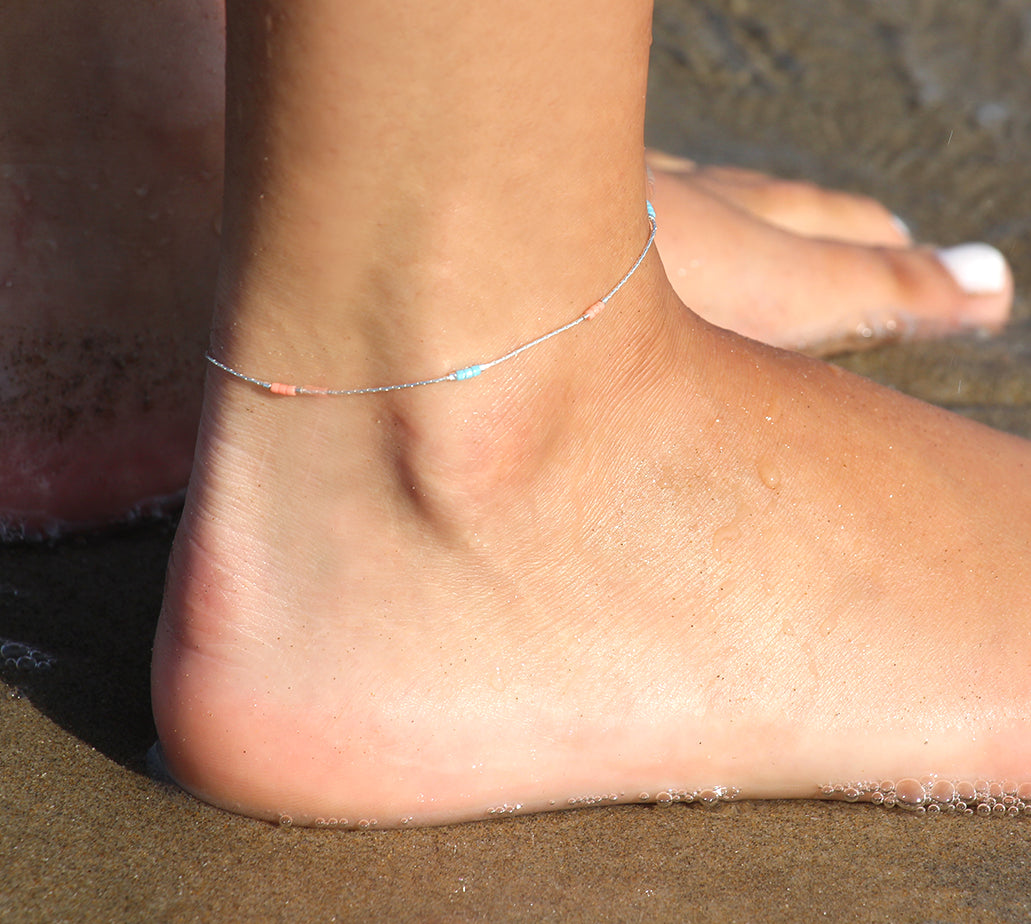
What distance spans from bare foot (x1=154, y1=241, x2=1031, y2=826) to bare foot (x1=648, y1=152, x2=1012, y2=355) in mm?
649

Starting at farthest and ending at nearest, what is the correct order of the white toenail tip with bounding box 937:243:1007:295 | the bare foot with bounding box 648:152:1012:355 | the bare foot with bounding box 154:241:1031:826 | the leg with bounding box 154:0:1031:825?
the white toenail tip with bounding box 937:243:1007:295 < the bare foot with bounding box 648:152:1012:355 < the bare foot with bounding box 154:241:1031:826 < the leg with bounding box 154:0:1031:825

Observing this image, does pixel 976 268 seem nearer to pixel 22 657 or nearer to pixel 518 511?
pixel 518 511

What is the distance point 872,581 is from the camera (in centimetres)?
110

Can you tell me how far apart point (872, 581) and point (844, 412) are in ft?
0.59

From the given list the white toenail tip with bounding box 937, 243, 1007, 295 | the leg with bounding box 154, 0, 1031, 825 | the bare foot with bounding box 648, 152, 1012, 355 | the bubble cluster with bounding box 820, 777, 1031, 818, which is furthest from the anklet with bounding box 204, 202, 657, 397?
the white toenail tip with bounding box 937, 243, 1007, 295

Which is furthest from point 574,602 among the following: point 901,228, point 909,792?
point 901,228

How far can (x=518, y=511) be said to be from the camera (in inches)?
39.8

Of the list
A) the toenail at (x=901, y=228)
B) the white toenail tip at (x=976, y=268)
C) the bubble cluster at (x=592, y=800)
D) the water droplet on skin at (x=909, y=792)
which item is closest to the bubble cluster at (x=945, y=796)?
the water droplet on skin at (x=909, y=792)

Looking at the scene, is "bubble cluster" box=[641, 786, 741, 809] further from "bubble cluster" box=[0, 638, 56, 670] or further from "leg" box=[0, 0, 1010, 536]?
"leg" box=[0, 0, 1010, 536]

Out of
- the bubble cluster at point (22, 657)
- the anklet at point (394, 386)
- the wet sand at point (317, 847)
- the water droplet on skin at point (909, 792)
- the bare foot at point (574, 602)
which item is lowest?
the bubble cluster at point (22, 657)

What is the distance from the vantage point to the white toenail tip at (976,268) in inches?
76.2

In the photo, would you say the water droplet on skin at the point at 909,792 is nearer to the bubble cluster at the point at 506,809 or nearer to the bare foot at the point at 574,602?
the bare foot at the point at 574,602

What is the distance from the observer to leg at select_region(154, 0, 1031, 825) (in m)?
0.83

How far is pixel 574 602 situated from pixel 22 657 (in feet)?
1.86
